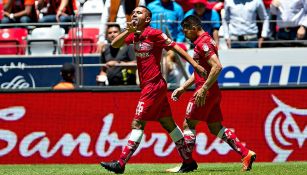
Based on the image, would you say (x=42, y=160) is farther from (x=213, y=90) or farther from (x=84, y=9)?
(x=213, y=90)

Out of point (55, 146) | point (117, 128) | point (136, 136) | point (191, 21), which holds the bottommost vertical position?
point (55, 146)

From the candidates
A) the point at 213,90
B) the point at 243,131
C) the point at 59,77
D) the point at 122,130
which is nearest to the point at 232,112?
the point at 243,131

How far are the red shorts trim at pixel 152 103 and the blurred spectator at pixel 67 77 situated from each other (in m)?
5.18

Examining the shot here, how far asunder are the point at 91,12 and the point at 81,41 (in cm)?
131

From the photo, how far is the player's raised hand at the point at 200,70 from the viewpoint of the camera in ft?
39.4

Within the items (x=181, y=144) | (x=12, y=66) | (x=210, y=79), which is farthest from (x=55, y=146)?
(x=210, y=79)

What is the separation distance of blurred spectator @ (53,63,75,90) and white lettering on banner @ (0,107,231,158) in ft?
2.92

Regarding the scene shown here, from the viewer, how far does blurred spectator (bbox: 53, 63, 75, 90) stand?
1712 cm

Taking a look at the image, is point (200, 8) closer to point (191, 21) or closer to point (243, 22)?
point (243, 22)

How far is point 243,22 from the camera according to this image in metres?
17.6

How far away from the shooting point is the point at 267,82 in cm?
1747

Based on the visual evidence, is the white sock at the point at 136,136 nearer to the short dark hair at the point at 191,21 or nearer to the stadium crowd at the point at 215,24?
the short dark hair at the point at 191,21

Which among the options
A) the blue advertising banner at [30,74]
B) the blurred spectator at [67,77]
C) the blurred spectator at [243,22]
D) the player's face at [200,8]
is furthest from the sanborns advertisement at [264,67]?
the blurred spectator at [67,77]

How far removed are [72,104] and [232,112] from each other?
9.86ft
